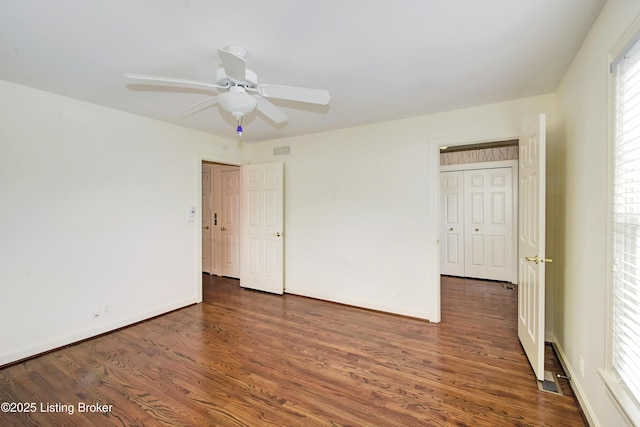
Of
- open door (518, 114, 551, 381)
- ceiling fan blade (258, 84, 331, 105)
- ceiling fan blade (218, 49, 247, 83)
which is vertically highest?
ceiling fan blade (218, 49, 247, 83)

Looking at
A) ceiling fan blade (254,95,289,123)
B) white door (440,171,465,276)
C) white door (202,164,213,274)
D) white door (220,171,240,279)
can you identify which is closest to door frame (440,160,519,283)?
white door (440,171,465,276)

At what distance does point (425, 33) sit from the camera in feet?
5.84

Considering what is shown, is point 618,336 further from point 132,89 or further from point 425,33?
point 132,89

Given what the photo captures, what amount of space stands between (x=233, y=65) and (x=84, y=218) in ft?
8.04

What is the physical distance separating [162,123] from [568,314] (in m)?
4.54

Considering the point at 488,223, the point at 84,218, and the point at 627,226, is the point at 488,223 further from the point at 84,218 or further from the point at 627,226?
the point at 84,218

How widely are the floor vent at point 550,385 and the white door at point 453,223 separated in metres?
3.38

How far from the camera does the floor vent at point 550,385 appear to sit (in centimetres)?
207

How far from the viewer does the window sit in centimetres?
129

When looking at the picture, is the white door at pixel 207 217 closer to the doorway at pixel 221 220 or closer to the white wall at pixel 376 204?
the doorway at pixel 221 220

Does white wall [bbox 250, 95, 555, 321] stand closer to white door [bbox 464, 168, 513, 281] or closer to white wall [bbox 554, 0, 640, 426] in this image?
white wall [bbox 554, 0, 640, 426]

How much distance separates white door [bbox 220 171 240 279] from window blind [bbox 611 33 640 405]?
16.0 feet

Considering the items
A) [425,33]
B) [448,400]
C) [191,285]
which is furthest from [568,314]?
[191,285]

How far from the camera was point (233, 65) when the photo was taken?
1.63 meters
